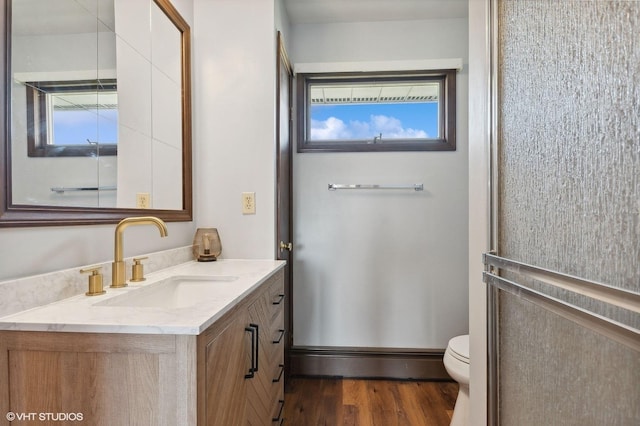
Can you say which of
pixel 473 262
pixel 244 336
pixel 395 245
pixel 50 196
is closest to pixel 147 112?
pixel 50 196

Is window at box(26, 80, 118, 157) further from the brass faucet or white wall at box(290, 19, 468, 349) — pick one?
white wall at box(290, 19, 468, 349)

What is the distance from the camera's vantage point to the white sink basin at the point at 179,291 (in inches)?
41.6

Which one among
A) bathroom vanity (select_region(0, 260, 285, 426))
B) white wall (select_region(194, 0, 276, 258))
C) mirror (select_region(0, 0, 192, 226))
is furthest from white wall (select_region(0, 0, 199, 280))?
white wall (select_region(194, 0, 276, 258))

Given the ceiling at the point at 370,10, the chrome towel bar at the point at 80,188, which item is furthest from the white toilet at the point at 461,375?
the ceiling at the point at 370,10

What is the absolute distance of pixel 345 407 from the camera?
6.18 ft

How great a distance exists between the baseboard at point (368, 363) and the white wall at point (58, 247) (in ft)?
4.65

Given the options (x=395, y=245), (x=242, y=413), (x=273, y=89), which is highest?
(x=273, y=89)

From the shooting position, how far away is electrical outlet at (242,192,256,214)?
1.79 meters

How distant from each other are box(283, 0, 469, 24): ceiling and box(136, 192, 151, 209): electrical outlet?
1588 millimetres

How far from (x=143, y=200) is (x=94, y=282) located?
467mm

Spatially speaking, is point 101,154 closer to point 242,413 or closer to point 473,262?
point 242,413

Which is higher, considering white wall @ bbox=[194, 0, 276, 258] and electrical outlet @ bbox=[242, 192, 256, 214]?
white wall @ bbox=[194, 0, 276, 258]

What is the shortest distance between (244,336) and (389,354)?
155cm

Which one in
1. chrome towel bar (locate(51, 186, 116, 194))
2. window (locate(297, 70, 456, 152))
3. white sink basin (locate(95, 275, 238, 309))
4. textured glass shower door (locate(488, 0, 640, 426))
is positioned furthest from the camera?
window (locate(297, 70, 456, 152))
